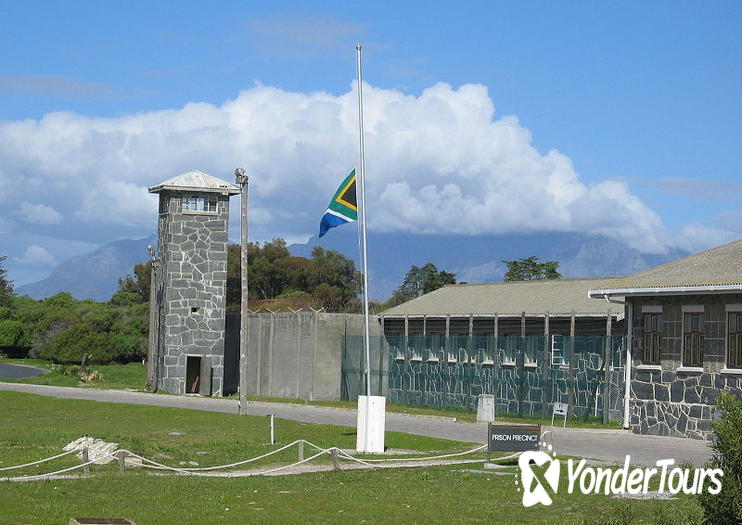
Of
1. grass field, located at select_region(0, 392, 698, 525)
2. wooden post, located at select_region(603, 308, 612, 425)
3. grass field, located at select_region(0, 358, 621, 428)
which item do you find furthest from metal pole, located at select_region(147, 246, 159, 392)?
wooden post, located at select_region(603, 308, 612, 425)

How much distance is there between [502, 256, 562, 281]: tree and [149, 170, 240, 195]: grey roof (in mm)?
34798

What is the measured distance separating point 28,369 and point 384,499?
2259 inches

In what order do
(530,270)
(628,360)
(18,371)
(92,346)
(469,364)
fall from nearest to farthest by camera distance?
(628,360), (469,364), (18,371), (92,346), (530,270)

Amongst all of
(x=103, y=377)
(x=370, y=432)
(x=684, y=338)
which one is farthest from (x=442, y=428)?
(x=103, y=377)

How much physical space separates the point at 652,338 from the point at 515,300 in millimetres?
11573

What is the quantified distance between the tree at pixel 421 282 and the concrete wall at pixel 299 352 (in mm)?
39145

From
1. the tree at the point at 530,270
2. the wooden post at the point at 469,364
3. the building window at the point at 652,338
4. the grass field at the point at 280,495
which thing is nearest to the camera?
the grass field at the point at 280,495

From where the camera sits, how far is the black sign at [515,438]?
2178 centimetres

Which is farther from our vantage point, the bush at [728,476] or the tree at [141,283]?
the tree at [141,283]

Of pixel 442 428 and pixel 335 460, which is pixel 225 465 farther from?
pixel 442 428

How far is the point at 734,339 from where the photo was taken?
97.3ft

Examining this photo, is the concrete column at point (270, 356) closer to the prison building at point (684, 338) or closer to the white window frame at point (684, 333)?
the prison building at point (684, 338)

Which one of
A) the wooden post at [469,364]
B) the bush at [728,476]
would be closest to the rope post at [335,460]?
the bush at [728,476]

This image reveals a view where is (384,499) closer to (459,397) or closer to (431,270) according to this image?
(459,397)
